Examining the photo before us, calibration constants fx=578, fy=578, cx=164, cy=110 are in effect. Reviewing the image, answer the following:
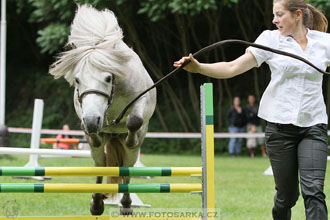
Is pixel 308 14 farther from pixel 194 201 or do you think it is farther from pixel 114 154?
pixel 194 201

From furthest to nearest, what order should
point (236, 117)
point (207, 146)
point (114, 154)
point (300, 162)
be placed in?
point (236, 117), point (114, 154), point (207, 146), point (300, 162)

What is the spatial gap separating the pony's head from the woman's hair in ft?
4.27

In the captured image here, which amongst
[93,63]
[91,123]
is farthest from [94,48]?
[91,123]

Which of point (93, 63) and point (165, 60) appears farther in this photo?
point (165, 60)

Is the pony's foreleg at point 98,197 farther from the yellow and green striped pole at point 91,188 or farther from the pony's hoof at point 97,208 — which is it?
the yellow and green striped pole at point 91,188

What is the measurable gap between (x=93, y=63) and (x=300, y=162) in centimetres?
161

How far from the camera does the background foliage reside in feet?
56.4

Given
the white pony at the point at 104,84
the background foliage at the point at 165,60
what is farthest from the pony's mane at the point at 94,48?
the background foliage at the point at 165,60

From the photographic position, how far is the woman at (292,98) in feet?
12.1

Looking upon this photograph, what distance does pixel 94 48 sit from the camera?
171 inches

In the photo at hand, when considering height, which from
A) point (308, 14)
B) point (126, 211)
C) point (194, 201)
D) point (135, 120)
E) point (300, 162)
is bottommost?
point (194, 201)

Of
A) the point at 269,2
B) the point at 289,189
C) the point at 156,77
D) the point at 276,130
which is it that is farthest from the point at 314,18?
the point at 156,77

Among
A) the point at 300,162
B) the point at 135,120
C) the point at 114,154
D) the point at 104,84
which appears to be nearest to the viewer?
the point at 300,162

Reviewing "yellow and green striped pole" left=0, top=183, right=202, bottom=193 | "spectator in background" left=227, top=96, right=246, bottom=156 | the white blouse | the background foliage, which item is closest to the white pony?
"yellow and green striped pole" left=0, top=183, right=202, bottom=193
